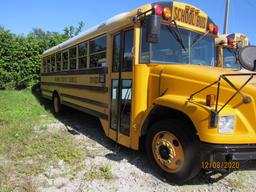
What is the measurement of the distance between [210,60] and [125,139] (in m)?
1.96

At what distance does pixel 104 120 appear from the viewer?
5328 mm

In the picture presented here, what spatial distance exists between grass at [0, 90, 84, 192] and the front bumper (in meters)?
2.11

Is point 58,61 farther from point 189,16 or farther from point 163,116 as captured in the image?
point 163,116

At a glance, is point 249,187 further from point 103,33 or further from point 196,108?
point 103,33

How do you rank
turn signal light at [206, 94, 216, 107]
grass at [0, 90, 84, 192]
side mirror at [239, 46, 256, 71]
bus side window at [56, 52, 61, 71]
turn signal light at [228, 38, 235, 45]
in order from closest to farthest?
1. turn signal light at [206, 94, 216, 107]
2. side mirror at [239, 46, 256, 71]
3. grass at [0, 90, 84, 192]
4. turn signal light at [228, 38, 235, 45]
5. bus side window at [56, 52, 61, 71]

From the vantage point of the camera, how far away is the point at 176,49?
173 inches

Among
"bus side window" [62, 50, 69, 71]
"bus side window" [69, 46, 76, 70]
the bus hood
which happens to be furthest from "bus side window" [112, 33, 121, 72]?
"bus side window" [62, 50, 69, 71]

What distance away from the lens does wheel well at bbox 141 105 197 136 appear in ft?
11.9

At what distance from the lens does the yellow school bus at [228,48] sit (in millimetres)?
5309

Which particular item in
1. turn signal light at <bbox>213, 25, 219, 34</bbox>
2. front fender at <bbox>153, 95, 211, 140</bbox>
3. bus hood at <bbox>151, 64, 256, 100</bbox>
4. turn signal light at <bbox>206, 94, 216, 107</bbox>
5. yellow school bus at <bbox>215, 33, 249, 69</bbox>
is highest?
turn signal light at <bbox>213, 25, 219, 34</bbox>

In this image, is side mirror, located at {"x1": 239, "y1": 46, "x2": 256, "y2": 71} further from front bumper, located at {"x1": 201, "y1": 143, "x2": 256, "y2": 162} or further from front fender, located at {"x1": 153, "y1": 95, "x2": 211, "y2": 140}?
front bumper, located at {"x1": 201, "y1": 143, "x2": 256, "y2": 162}

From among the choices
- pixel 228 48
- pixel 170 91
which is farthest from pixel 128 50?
pixel 228 48

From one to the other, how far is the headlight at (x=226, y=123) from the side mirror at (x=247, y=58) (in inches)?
26.8

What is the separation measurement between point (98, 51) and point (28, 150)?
7.40ft
